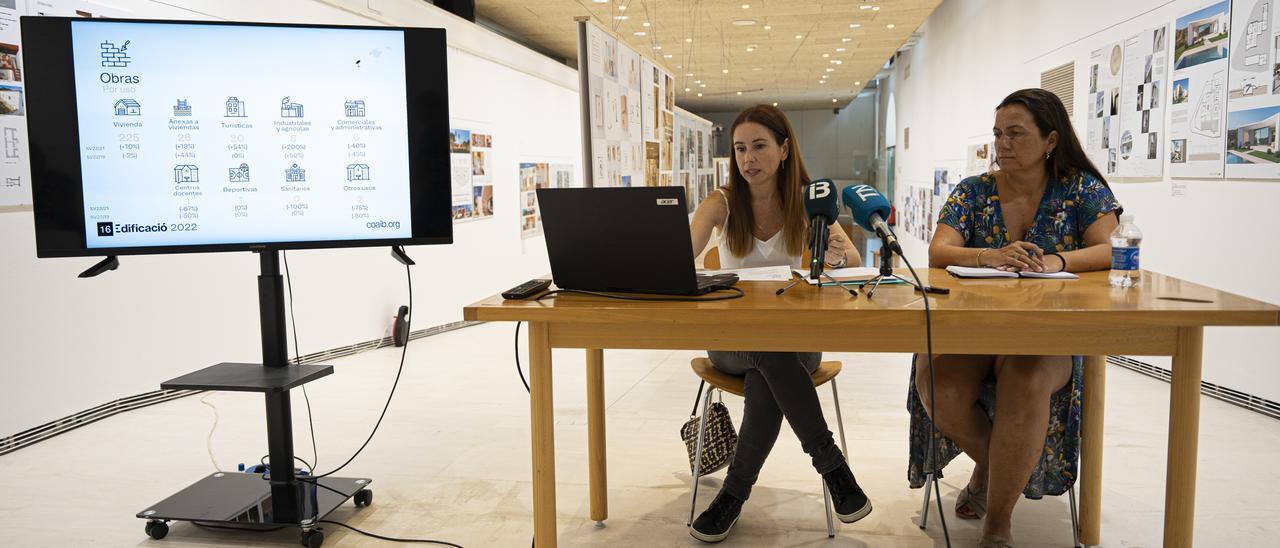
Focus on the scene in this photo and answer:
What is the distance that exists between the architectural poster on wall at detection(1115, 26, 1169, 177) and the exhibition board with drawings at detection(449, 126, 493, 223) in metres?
4.57

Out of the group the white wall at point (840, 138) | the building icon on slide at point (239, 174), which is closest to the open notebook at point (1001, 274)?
the building icon on slide at point (239, 174)

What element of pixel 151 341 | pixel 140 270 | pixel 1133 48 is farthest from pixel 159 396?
pixel 1133 48

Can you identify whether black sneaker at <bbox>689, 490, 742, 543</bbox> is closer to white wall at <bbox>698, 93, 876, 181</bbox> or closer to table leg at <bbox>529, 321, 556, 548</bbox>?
table leg at <bbox>529, 321, 556, 548</bbox>

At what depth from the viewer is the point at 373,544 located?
8.55 feet

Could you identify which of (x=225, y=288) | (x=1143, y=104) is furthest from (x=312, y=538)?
(x=1143, y=104)

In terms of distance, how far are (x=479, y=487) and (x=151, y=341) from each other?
7.70ft

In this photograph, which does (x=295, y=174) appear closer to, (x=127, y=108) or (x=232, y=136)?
(x=232, y=136)

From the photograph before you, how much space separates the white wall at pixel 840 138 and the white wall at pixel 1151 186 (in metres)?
14.3

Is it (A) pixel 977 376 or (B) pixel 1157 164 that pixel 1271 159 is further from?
(A) pixel 977 376

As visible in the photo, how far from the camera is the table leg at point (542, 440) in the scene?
2111 millimetres

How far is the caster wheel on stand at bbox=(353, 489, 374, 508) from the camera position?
9.49 ft

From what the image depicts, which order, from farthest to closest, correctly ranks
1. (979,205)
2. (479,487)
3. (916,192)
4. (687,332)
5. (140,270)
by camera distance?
(916,192) → (140,270) → (479,487) → (979,205) → (687,332)

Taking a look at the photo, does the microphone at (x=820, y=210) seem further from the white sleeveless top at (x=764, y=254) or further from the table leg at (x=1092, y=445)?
the table leg at (x=1092, y=445)

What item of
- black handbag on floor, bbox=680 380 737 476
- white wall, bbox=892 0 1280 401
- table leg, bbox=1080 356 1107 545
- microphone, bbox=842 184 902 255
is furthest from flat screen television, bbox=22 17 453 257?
white wall, bbox=892 0 1280 401
